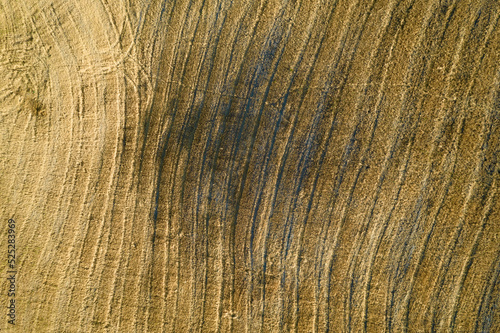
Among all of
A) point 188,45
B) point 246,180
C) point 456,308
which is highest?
point 188,45

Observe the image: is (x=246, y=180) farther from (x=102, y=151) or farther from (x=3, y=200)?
(x=3, y=200)

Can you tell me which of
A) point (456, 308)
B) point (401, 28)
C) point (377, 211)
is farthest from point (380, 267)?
point (401, 28)

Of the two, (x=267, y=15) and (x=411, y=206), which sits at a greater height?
(x=267, y=15)

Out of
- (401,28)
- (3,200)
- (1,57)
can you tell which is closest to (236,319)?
(3,200)

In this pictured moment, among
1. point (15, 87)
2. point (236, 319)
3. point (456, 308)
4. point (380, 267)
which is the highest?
point (15, 87)

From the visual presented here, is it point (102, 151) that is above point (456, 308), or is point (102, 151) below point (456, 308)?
above

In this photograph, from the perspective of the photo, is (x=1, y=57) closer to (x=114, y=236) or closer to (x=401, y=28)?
(x=114, y=236)
